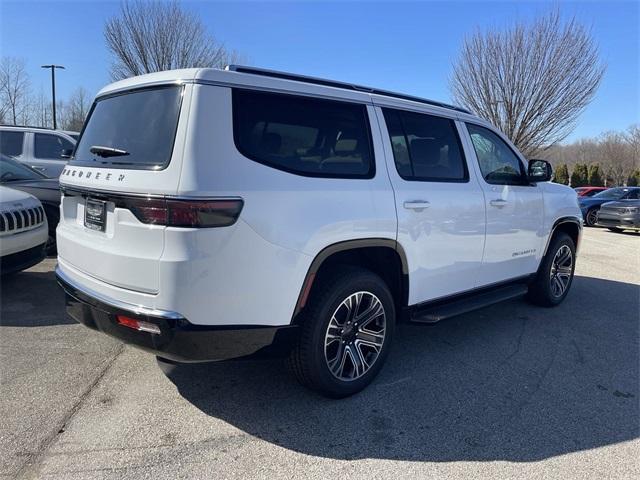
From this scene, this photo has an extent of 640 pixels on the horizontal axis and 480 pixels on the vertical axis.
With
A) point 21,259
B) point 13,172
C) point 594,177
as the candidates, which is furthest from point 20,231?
point 594,177

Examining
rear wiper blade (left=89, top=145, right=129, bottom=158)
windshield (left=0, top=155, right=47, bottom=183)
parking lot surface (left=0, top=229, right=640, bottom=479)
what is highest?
rear wiper blade (left=89, top=145, right=129, bottom=158)

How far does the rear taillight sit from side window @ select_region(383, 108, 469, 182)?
4.80 ft

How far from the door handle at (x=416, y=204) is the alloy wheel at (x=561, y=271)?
2684 mm

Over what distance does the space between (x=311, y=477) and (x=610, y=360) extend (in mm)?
3098

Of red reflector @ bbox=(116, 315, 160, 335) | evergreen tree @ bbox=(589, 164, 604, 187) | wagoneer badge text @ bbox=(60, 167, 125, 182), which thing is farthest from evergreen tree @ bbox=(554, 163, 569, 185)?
Answer: red reflector @ bbox=(116, 315, 160, 335)

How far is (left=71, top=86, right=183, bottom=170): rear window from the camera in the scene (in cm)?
264

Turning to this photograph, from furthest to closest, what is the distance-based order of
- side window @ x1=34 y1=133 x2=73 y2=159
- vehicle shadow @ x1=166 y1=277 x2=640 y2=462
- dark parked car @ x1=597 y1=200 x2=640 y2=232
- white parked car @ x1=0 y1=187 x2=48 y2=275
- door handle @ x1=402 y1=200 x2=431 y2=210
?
dark parked car @ x1=597 y1=200 x2=640 y2=232
side window @ x1=34 y1=133 x2=73 y2=159
white parked car @ x1=0 y1=187 x2=48 y2=275
door handle @ x1=402 y1=200 x2=431 y2=210
vehicle shadow @ x1=166 y1=277 x2=640 y2=462

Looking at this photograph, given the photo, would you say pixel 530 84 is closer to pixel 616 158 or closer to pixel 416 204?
pixel 416 204

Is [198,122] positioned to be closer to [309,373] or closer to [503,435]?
[309,373]

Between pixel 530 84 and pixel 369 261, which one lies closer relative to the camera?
pixel 369 261

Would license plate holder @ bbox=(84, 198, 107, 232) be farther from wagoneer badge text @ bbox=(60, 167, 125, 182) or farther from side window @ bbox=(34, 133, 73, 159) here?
side window @ bbox=(34, 133, 73, 159)

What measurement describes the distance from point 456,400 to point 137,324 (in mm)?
2185

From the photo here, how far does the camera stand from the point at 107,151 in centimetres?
Answer: 295

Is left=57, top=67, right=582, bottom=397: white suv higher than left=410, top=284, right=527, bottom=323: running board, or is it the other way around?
left=57, top=67, right=582, bottom=397: white suv
